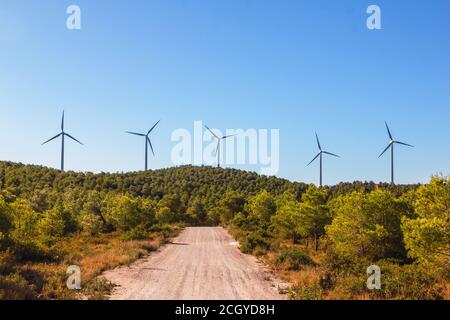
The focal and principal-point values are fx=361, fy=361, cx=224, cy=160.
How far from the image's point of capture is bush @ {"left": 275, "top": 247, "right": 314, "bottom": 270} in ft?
101

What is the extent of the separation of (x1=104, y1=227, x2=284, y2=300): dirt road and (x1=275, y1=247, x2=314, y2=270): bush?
72.6 inches

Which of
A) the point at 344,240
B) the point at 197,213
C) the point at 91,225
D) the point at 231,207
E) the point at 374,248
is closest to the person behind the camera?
the point at 374,248

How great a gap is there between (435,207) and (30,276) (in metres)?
27.8

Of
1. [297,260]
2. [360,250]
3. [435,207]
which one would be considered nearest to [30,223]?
[297,260]

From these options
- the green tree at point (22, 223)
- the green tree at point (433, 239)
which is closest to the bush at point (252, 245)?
the green tree at point (433, 239)

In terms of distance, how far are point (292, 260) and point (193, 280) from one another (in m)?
11.4

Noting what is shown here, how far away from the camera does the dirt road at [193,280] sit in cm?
2012

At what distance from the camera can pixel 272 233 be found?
2869 inches

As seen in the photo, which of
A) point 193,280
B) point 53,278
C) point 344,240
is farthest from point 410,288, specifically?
point 53,278

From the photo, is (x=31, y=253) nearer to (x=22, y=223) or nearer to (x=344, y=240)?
(x=22, y=223)

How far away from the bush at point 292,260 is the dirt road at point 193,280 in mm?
1844

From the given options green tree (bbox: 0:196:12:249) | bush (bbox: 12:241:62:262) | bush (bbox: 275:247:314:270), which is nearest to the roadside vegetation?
bush (bbox: 275:247:314:270)

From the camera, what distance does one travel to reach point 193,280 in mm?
24500

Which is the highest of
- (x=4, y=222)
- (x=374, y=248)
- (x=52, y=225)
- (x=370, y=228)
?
(x=4, y=222)
